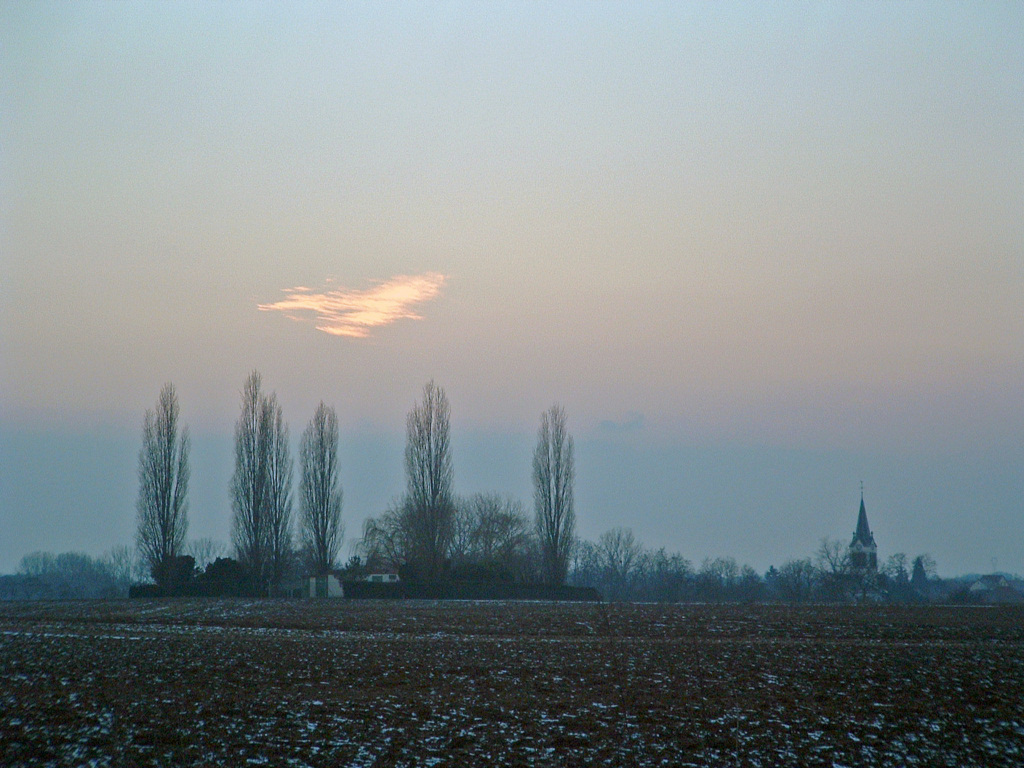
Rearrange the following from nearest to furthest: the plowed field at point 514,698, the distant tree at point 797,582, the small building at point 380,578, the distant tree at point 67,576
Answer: the plowed field at point 514,698, the small building at point 380,578, the distant tree at point 797,582, the distant tree at point 67,576

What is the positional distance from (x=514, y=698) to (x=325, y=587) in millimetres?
41649

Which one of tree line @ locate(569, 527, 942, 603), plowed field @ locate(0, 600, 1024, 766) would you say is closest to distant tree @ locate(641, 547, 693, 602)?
tree line @ locate(569, 527, 942, 603)

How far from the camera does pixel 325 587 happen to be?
5441 centimetres

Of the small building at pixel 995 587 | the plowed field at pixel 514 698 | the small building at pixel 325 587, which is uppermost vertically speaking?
the plowed field at pixel 514 698

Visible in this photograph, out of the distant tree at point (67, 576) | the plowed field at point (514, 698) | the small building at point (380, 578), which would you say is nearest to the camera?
the plowed field at point (514, 698)

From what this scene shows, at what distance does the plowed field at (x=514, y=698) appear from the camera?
11.9 metres

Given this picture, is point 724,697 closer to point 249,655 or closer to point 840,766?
point 840,766

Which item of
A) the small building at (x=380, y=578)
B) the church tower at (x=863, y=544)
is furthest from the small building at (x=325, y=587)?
the church tower at (x=863, y=544)

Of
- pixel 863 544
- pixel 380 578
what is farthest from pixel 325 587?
pixel 863 544

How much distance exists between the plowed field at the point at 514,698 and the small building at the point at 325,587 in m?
27.1

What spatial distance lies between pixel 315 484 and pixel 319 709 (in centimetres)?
4995

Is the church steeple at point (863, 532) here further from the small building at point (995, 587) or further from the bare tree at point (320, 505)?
the bare tree at point (320, 505)

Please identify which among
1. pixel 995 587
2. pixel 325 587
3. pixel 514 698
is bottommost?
pixel 995 587

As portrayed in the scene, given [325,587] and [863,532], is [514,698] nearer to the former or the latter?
[325,587]
